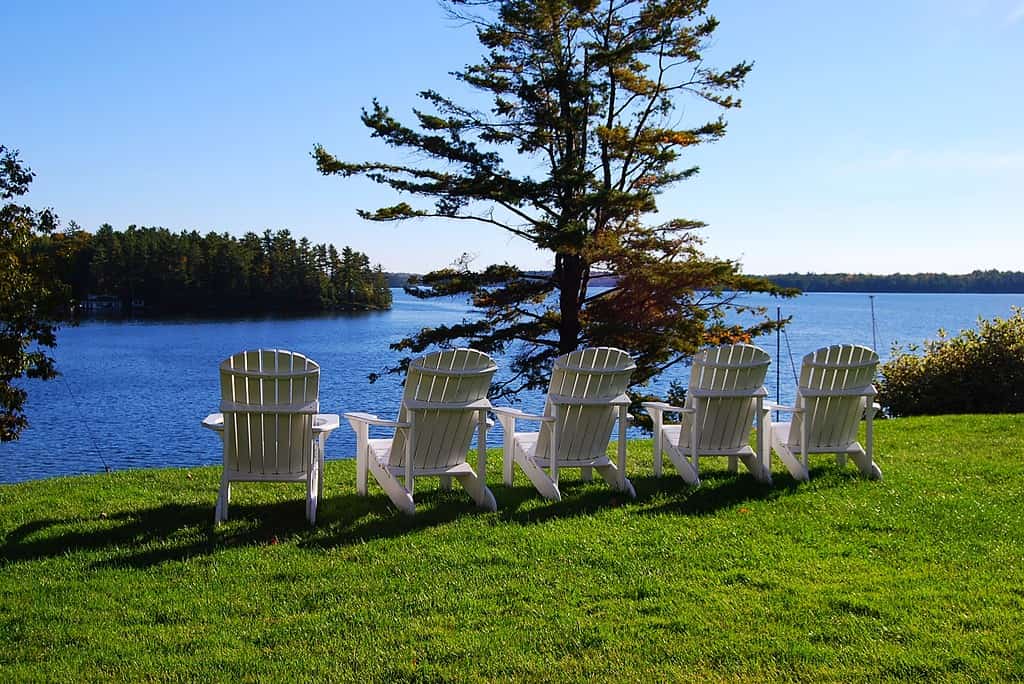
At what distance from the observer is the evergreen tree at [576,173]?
1502 centimetres

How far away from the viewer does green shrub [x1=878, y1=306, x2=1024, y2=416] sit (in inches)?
504

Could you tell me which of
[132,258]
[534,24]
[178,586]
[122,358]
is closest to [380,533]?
[178,586]

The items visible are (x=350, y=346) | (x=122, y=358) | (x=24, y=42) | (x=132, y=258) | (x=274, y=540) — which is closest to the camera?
(x=274, y=540)

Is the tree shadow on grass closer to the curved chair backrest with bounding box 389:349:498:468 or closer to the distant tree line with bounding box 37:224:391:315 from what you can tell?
the curved chair backrest with bounding box 389:349:498:468

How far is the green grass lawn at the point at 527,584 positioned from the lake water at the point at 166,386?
969cm

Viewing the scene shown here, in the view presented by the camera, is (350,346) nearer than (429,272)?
No

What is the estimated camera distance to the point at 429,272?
15.8 m

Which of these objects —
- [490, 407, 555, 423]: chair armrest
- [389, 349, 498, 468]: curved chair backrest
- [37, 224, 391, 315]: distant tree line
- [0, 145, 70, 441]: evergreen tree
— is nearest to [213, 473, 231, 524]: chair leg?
[389, 349, 498, 468]: curved chair backrest

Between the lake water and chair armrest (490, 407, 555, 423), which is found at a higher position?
chair armrest (490, 407, 555, 423)

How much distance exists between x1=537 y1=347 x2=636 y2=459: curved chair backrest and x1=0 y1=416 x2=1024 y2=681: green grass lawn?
1.25ft

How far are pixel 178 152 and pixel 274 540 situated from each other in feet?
95.2

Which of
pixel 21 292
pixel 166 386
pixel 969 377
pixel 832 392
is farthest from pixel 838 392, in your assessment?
pixel 166 386

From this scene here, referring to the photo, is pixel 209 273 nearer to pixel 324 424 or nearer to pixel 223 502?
pixel 324 424

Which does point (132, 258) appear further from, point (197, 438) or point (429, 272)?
point (429, 272)
